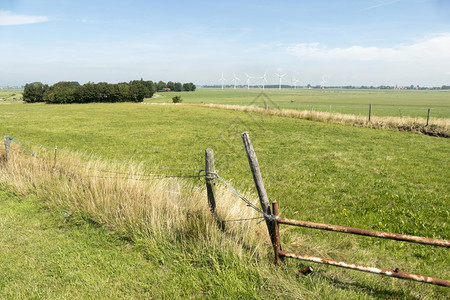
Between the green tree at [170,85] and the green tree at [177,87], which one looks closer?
the green tree at [170,85]

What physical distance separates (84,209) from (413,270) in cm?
604

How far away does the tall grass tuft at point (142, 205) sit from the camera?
15.3 ft

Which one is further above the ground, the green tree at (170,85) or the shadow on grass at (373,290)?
the green tree at (170,85)

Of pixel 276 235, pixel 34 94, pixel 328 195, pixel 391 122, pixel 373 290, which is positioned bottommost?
pixel 328 195

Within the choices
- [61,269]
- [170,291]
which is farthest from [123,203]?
[170,291]

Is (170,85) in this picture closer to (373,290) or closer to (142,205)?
(142,205)

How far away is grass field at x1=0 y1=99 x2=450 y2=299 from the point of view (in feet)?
12.9

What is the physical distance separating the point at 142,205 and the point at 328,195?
5.60m

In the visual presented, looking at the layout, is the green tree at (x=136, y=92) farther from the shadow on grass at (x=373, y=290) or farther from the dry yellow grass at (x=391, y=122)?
the shadow on grass at (x=373, y=290)

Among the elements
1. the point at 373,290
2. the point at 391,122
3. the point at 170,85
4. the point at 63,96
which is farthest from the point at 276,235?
the point at 170,85

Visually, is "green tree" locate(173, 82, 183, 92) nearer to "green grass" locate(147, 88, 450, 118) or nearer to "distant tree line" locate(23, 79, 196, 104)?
"green grass" locate(147, 88, 450, 118)

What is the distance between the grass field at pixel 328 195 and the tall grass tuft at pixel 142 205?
32 cm

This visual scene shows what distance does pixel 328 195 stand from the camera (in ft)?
28.6

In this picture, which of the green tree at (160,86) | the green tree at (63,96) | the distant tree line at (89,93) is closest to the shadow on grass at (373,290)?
the distant tree line at (89,93)
